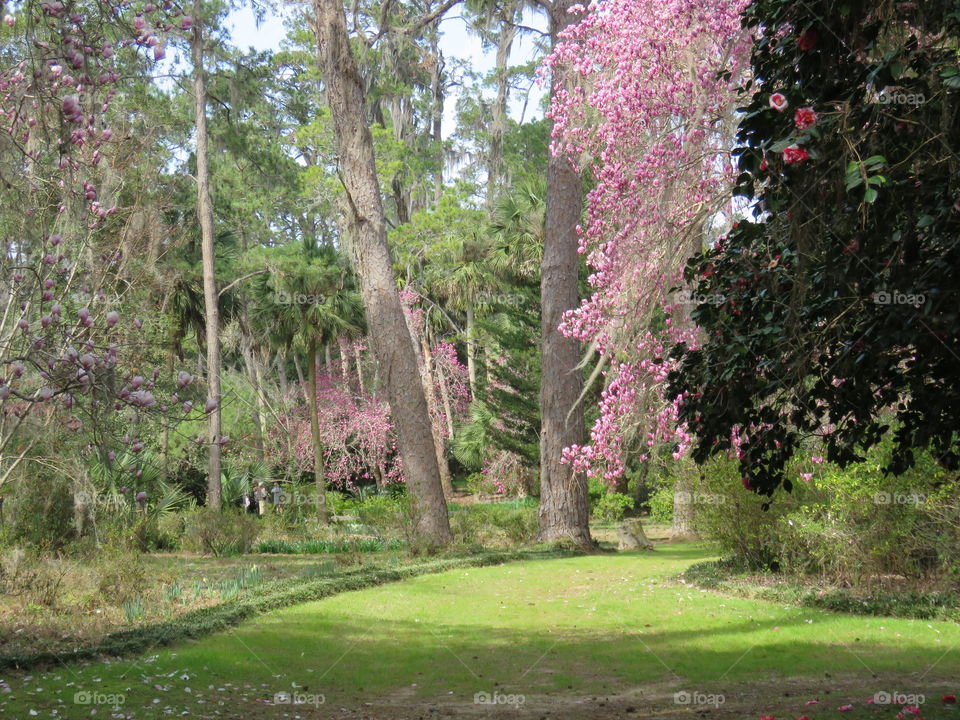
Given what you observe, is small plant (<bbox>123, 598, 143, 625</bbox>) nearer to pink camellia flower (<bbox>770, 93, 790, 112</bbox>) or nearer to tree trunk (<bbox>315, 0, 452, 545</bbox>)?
tree trunk (<bbox>315, 0, 452, 545</bbox>)

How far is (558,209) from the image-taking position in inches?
658

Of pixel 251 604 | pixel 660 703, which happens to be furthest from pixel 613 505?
pixel 660 703

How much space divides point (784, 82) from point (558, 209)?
40.3 ft

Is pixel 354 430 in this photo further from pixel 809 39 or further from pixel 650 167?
pixel 809 39

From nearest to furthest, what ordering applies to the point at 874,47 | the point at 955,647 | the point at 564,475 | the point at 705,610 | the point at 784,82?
1. the point at 874,47
2. the point at 784,82
3. the point at 955,647
4. the point at 705,610
5. the point at 564,475

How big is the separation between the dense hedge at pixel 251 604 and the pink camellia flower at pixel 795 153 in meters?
6.39

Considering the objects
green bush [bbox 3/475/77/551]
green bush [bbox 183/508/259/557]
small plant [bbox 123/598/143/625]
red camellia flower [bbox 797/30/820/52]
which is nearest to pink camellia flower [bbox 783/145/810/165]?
red camellia flower [bbox 797/30/820/52]

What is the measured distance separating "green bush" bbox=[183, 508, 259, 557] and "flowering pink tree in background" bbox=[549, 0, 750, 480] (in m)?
7.76

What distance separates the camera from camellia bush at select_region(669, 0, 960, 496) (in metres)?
3.89

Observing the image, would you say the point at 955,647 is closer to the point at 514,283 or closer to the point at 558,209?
the point at 558,209

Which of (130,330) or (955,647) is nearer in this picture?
(955,647)

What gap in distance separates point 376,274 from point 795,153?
1219 centimetres

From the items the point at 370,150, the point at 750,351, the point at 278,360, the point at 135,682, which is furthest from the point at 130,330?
the point at 278,360

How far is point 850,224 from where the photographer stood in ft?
13.9
